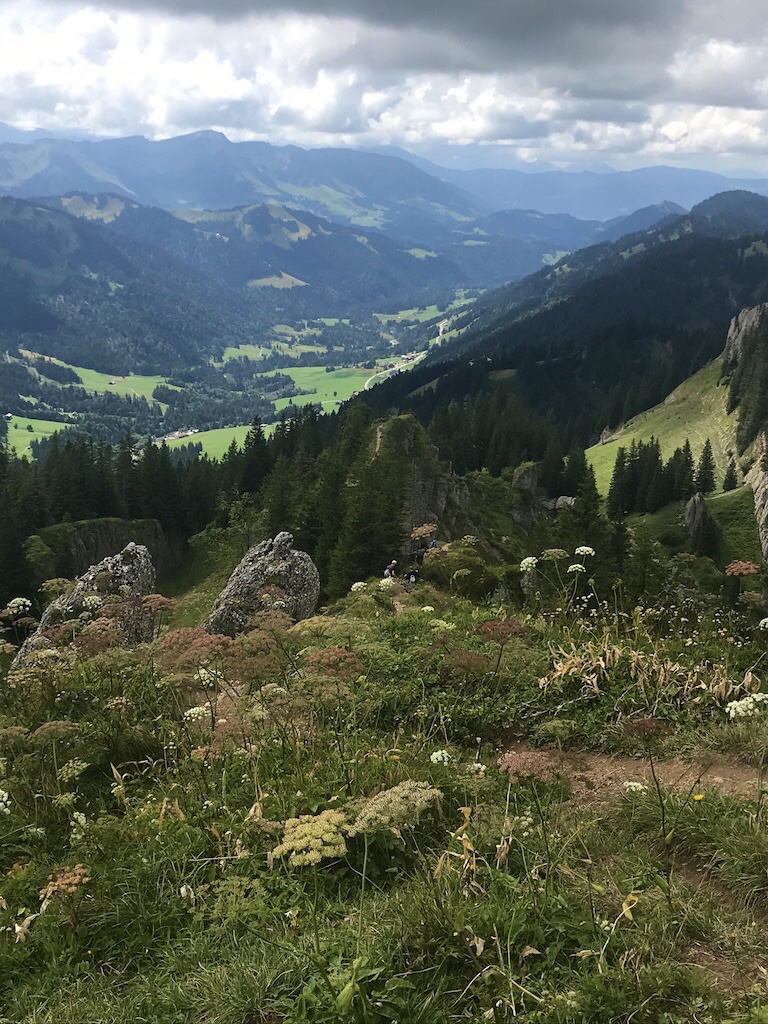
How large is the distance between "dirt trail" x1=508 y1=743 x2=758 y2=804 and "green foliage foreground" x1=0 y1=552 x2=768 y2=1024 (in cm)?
10

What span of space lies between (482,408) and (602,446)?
27.9m

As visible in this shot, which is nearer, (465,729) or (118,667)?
(465,729)

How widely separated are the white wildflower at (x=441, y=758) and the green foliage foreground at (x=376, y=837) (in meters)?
0.10

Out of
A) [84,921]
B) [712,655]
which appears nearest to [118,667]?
[84,921]

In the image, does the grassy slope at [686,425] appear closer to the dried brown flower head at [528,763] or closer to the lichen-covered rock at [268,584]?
the lichen-covered rock at [268,584]

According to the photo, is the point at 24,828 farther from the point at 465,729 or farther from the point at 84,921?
the point at 465,729

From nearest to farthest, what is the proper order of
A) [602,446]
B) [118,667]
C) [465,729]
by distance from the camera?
[465,729] → [118,667] → [602,446]

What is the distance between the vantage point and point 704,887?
18.6 feet

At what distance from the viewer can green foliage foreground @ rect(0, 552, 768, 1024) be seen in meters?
4.71

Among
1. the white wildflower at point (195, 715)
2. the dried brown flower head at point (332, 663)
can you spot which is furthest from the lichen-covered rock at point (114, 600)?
the dried brown flower head at point (332, 663)

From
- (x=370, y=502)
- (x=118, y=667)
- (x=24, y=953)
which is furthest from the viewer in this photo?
(x=370, y=502)

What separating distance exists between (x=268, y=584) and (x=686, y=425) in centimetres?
13981

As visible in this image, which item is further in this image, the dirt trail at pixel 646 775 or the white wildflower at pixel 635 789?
the dirt trail at pixel 646 775

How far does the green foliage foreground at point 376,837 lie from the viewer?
4715mm
